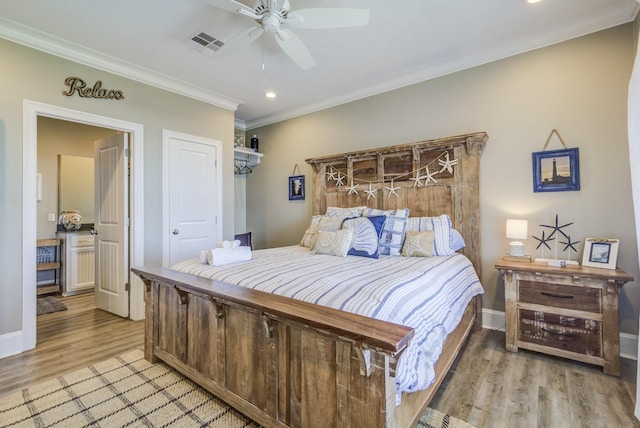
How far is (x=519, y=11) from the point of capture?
2.33 metres

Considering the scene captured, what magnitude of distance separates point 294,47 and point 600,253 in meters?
2.90

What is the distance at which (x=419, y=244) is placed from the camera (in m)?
2.63

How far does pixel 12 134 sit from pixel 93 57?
1033 millimetres

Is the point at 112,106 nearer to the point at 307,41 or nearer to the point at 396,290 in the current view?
the point at 307,41

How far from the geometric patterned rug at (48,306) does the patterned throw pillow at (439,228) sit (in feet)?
14.2

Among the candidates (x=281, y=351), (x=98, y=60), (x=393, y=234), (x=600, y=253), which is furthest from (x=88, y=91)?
(x=600, y=253)

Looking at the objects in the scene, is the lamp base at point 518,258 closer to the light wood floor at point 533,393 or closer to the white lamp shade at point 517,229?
the white lamp shade at point 517,229

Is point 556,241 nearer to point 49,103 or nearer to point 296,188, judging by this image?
point 296,188

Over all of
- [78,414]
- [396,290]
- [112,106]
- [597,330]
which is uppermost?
[112,106]

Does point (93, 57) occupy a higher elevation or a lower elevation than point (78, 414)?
higher

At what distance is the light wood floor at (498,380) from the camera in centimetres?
165

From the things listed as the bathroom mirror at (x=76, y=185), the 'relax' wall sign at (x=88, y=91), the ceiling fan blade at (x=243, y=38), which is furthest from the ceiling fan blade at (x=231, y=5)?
the bathroom mirror at (x=76, y=185)

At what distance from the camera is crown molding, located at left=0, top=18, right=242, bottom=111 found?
249 centimetres

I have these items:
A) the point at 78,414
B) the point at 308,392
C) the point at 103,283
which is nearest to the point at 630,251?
the point at 308,392
